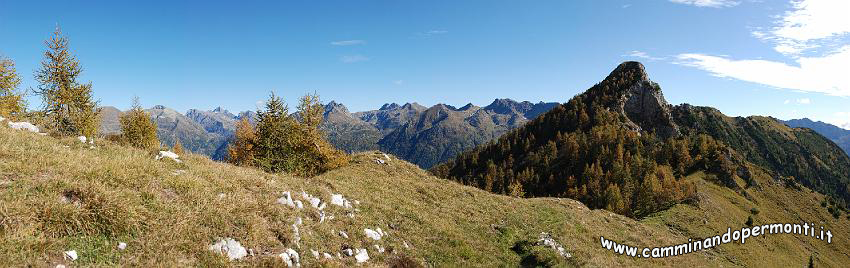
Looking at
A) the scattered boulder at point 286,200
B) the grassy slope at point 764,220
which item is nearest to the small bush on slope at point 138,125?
the scattered boulder at point 286,200

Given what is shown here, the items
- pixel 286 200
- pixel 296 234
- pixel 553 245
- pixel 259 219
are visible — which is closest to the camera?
pixel 259 219

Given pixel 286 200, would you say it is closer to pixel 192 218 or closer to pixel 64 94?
pixel 192 218

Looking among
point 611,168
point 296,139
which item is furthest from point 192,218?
point 611,168

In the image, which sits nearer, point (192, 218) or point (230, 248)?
point (230, 248)

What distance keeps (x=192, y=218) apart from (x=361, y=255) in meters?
6.26

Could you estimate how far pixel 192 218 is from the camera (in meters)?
12.2

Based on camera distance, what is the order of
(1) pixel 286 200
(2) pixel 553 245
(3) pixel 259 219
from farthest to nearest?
(2) pixel 553 245 < (1) pixel 286 200 < (3) pixel 259 219

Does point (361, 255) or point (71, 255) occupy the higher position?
point (71, 255)

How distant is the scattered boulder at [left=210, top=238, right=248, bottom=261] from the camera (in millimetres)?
11539

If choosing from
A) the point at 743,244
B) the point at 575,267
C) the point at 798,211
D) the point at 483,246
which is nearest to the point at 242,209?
the point at 483,246

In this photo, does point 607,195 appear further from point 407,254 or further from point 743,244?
point 407,254

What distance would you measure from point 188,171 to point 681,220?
8318 cm

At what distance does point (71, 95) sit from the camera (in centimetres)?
4309

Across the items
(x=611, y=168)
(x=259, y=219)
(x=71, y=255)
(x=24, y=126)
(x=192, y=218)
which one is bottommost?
(x=611, y=168)
